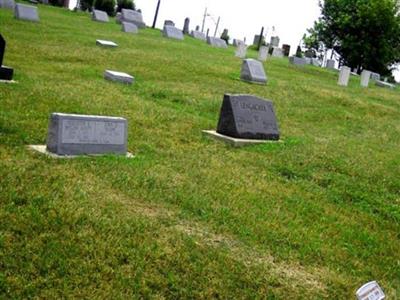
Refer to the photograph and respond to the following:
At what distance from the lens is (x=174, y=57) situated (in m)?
20.7

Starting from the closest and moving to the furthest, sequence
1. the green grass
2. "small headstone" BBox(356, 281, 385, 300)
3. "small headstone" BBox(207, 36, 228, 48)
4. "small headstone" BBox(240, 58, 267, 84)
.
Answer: "small headstone" BBox(356, 281, 385, 300) < the green grass < "small headstone" BBox(240, 58, 267, 84) < "small headstone" BBox(207, 36, 228, 48)

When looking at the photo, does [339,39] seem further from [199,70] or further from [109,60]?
[109,60]

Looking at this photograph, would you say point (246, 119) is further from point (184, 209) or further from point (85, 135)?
point (184, 209)

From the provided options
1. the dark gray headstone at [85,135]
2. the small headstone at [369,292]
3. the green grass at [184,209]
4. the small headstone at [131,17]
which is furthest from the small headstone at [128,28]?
the small headstone at [369,292]

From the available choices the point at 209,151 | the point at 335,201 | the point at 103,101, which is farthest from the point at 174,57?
the point at 335,201

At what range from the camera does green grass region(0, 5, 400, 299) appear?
4395 mm

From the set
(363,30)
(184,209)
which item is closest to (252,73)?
(184,209)

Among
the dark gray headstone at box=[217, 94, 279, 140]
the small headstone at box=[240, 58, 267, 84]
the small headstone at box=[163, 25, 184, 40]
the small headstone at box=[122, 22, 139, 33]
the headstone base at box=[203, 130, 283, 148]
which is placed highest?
the small headstone at box=[163, 25, 184, 40]

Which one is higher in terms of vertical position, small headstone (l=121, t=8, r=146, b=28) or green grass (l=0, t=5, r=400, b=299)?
small headstone (l=121, t=8, r=146, b=28)

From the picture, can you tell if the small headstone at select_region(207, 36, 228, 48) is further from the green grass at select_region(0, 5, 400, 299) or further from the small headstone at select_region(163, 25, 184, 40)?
the green grass at select_region(0, 5, 400, 299)

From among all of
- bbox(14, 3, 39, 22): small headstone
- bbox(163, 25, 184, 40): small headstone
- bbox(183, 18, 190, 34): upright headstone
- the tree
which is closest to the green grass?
bbox(14, 3, 39, 22): small headstone

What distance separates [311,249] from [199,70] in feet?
43.9

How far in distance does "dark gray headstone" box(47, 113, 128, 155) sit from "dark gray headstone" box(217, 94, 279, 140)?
286 centimetres

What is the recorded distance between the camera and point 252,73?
1800 cm
